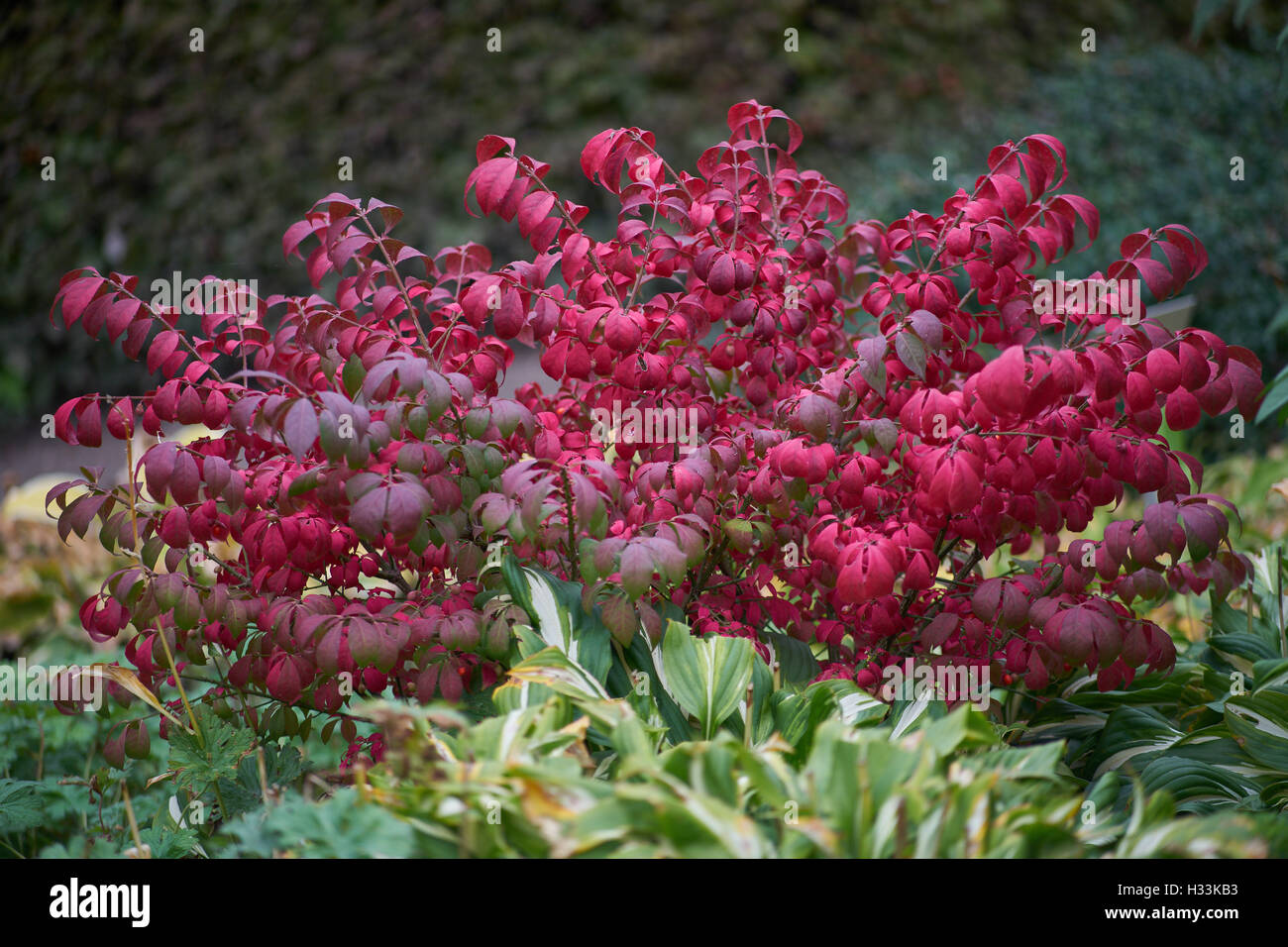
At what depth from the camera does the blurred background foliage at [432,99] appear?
5578mm

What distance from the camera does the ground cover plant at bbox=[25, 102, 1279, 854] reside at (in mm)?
1602

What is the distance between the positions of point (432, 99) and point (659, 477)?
5.04 m

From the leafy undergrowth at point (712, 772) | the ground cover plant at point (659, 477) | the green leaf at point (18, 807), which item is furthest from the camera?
the green leaf at point (18, 807)

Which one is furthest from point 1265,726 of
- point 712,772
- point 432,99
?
point 432,99

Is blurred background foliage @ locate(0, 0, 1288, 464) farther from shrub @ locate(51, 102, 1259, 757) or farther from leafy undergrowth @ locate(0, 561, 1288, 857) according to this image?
leafy undergrowth @ locate(0, 561, 1288, 857)

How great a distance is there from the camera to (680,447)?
1.85 m

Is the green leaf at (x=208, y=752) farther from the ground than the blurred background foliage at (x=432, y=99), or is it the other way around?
the blurred background foliage at (x=432, y=99)

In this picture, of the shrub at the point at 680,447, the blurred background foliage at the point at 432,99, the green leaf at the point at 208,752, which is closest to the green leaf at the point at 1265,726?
the shrub at the point at 680,447

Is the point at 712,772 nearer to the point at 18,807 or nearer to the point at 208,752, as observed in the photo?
the point at 208,752

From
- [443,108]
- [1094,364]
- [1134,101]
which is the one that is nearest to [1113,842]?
[1094,364]

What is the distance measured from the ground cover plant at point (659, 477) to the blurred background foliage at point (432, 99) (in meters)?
3.36

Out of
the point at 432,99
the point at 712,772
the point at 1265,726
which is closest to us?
the point at 712,772

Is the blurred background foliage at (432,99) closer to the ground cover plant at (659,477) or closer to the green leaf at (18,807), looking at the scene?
the ground cover plant at (659,477)

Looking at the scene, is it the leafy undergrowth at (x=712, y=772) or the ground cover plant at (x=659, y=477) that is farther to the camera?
the ground cover plant at (x=659, y=477)
